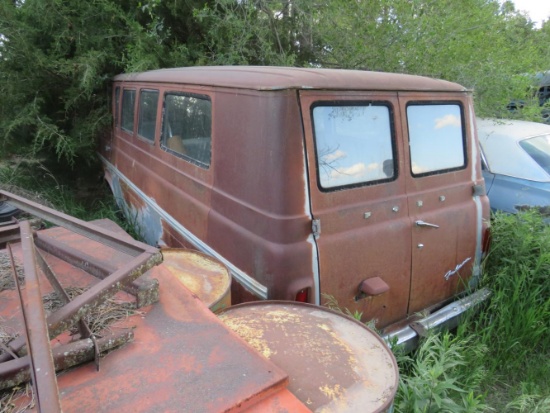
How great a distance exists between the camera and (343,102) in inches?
92.2

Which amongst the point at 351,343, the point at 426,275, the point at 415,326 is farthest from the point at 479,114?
the point at 351,343

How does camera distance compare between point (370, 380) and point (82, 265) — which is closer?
point (370, 380)

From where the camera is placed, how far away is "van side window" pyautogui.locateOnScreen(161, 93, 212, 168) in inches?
108

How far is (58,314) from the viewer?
1.37 m

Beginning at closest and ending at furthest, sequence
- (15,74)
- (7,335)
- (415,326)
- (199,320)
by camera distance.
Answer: (7,335) < (199,320) < (415,326) < (15,74)

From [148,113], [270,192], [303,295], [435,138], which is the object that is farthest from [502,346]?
[148,113]

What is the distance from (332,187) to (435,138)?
1.01 meters

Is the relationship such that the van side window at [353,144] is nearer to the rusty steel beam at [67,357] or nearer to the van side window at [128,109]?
the rusty steel beam at [67,357]

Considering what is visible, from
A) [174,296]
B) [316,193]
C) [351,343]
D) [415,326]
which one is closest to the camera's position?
[174,296]

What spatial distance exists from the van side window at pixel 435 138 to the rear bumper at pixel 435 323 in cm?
96

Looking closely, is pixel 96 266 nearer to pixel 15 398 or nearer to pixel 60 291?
pixel 60 291

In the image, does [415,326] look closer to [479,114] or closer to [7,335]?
[7,335]

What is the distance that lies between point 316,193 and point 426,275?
1127 mm

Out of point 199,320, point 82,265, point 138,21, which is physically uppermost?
point 138,21
